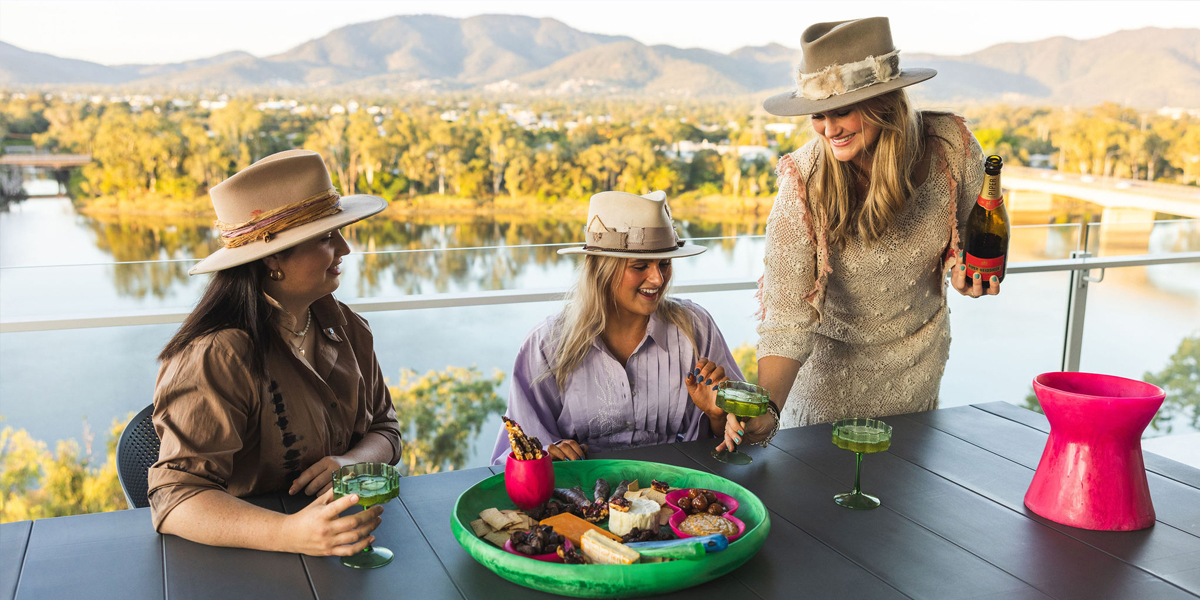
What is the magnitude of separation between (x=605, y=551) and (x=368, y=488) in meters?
0.35

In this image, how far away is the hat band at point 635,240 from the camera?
1.85m

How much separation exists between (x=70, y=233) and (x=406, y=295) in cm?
1127

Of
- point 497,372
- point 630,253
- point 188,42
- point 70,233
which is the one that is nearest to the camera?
point 630,253

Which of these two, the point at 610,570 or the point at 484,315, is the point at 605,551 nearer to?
the point at 610,570

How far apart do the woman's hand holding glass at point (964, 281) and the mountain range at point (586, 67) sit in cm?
1094

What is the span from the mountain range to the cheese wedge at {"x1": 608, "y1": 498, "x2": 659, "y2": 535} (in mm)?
11948

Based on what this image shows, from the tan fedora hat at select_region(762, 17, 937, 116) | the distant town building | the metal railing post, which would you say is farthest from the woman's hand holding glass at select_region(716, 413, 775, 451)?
the distant town building

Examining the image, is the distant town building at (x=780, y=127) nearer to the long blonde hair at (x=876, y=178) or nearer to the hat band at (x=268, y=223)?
the long blonde hair at (x=876, y=178)

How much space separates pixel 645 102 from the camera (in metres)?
14.3

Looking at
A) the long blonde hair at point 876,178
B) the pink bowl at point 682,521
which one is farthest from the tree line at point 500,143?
the pink bowl at point 682,521

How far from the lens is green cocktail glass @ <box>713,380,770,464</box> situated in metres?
1.56

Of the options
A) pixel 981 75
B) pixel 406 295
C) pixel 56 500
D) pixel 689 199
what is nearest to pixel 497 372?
pixel 406 295

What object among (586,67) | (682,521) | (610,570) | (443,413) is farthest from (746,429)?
(586,67)

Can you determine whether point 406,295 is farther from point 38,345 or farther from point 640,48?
point 640,48
